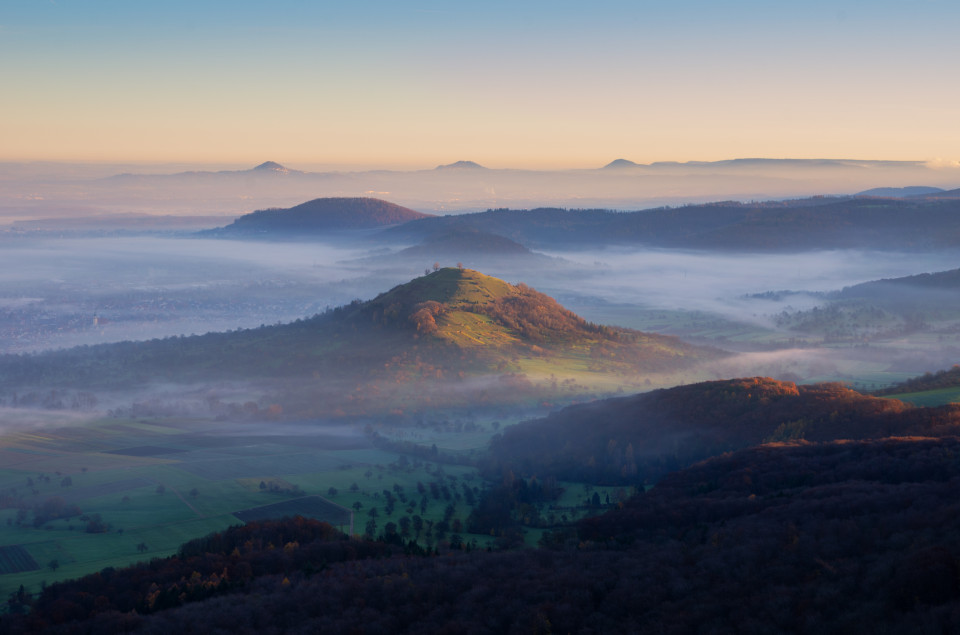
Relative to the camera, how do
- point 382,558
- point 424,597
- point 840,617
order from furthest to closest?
point 382,558
point 424,597
point 840,617

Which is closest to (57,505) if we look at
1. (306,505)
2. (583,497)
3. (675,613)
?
(306,505)

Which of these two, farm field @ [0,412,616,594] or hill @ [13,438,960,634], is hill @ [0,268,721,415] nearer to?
farm field @ [0,412,616,594]

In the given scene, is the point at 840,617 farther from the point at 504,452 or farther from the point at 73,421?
the point at 73,421

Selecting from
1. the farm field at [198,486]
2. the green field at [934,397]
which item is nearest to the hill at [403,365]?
the farm field at [198,486]

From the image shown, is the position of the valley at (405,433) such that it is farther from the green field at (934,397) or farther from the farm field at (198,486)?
the green field at (934,397)

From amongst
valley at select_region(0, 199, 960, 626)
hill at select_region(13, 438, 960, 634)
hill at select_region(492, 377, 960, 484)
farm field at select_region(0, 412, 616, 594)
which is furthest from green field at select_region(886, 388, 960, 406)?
farm field at select_region(0, 412, 616, 594)

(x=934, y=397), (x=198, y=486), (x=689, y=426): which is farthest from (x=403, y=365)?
(x=934, y=397)
